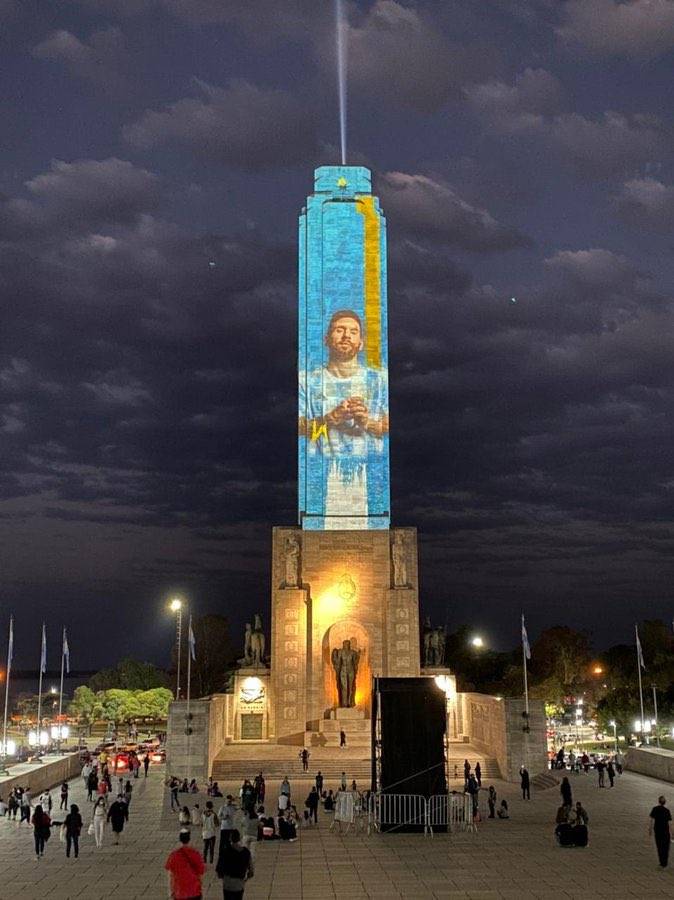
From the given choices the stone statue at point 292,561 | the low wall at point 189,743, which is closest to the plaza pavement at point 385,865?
the low wall at point 189,743

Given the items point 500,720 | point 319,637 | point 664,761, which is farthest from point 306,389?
point 664,761

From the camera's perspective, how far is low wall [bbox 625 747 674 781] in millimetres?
32875

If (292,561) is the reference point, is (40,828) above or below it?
below

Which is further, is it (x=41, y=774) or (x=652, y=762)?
(x=652, y=762)

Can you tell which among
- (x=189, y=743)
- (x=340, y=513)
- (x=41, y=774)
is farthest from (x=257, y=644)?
(x=41, y=774)

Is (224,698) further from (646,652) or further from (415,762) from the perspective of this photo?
(646,652)

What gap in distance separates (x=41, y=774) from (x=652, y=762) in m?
23.4

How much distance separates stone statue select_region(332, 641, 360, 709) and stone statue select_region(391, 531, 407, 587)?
4.62 m

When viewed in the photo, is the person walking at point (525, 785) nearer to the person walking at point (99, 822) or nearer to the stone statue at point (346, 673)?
the person walking at point (99, 822)

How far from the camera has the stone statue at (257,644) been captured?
48.6 metres

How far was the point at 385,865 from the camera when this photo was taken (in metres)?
18.4

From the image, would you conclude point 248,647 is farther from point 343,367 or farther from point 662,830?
point 662,830

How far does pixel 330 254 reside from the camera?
53.9 meters

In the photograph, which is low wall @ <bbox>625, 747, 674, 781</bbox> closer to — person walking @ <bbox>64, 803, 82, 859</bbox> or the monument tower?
the monument tower
